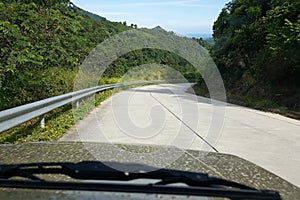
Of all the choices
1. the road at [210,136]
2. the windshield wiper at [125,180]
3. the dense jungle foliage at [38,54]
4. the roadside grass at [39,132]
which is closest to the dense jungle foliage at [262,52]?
the dense jungle foliage at [38,54]

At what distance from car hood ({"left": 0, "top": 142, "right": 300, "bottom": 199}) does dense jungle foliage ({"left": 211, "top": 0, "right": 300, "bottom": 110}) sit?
44.4 ft

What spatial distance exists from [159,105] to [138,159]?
13091 mm

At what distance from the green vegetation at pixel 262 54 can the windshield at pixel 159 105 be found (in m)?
0.07

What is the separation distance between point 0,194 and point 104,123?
828 centimetres

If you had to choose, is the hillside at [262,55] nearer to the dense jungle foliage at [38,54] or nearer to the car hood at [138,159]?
the dense jungle foliage at [38,54]

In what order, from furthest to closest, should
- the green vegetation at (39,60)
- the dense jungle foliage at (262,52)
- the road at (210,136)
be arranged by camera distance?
the dense jungle foliage at (262,52) → the green vegetation at (39,60) → the road at (210,136)

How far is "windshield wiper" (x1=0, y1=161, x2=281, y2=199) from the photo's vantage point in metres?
1.69

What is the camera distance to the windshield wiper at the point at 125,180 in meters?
1.69

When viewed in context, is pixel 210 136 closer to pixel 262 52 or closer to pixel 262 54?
pixel 262 54

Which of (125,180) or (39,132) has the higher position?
(125,180)

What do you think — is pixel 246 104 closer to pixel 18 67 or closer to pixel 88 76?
pixel 88 76

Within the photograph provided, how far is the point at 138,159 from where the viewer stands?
2.78 metres

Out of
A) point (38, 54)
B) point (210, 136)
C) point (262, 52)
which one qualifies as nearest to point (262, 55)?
point (262, 52)

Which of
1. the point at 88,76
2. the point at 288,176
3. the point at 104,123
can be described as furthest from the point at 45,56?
the point at 288,176
